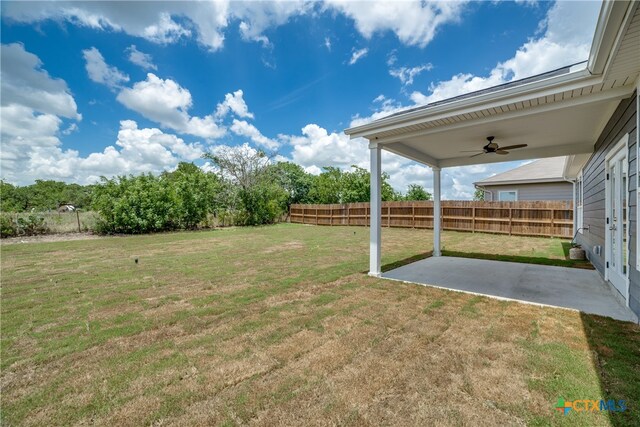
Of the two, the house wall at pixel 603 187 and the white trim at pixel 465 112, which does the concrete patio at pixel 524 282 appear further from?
the white trim at pixel 465 112

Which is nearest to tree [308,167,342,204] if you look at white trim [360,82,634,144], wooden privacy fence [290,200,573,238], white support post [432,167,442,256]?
wooden privacy fence [290,200,573,238]

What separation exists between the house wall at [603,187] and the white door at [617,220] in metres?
0.25

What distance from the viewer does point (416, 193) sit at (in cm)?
2742

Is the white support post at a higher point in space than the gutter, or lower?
lower

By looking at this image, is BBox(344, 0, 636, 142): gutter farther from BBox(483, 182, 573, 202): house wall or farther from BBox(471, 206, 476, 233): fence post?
BBox(483, 182, 573, 202): house wall

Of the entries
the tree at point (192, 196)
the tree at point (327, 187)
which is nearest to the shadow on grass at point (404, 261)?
the tree at point (192, 196)

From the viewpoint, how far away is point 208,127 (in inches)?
902

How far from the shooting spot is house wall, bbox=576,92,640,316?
126 inches

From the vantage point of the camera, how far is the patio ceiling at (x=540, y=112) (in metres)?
2.42

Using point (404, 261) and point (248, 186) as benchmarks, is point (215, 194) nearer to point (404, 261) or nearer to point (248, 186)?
point (248, 186)

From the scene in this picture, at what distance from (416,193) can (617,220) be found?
2403 centimetres

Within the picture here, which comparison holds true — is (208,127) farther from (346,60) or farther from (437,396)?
(437,396)

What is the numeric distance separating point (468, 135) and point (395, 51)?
21.7 feet

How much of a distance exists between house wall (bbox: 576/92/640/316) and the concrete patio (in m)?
0.36
